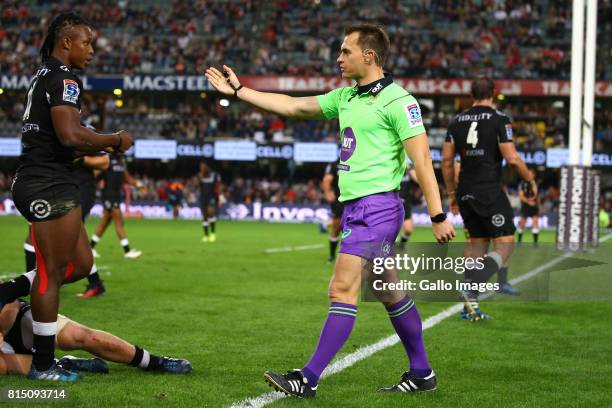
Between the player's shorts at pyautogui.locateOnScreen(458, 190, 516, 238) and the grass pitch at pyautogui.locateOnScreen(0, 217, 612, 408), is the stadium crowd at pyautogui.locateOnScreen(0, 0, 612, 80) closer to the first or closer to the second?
the grass pitch at pyautogui.locateOnScreen(0, 217, 612, 408)

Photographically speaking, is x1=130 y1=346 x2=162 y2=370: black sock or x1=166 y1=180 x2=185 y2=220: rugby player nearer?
x1=130 y1=346 x2=162 y2=370: black sock

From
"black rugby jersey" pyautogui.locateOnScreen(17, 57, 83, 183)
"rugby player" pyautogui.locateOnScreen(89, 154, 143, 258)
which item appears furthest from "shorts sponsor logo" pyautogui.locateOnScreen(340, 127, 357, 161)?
"rugby player" pyautogui.locateOnScreen(89, 154, 143, 258)

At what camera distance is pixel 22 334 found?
5922 mm

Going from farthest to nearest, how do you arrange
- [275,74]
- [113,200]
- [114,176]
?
[275,74]
[114,176]
[113,200]

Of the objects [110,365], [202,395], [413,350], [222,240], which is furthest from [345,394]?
[222,240]

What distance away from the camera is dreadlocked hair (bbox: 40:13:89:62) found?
5828mm

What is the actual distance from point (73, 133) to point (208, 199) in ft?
61.2

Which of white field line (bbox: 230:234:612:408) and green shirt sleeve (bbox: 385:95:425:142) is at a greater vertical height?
green shirt sleeve (bbox: 385:95:425:142)

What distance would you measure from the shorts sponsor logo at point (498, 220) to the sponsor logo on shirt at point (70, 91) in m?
4.69

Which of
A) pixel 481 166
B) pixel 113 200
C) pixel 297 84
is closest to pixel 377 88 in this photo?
pixel 481 166

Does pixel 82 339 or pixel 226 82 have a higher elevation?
pixel 226 82

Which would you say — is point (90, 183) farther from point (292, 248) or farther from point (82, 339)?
point (292, 248)

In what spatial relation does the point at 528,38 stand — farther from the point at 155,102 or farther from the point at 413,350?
the point at 413,350

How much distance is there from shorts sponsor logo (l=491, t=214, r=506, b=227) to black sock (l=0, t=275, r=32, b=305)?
15.6 ft
